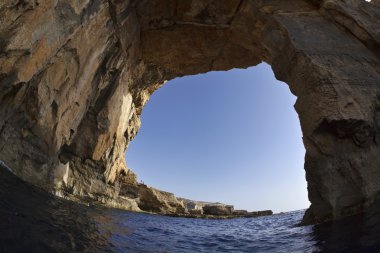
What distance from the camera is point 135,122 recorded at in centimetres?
2994

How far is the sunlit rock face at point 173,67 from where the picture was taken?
977 centimetres

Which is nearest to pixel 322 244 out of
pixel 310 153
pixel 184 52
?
pixel 310 153

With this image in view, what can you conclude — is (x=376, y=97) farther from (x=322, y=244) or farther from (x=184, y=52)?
(x=184, y=52)

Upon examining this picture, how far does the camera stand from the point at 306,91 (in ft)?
36.7

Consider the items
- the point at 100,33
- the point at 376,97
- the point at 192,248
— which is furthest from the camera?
the point at 100,33

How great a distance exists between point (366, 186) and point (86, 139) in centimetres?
1794

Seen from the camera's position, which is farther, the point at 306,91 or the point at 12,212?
the point at 306,91

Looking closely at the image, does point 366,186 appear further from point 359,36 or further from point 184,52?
point 184,52

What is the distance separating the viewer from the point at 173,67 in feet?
76.5

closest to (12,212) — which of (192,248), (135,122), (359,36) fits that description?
(192,248)

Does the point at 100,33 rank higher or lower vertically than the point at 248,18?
lower

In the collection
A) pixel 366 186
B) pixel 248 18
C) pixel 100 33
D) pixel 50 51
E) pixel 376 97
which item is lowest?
pixel 366 186

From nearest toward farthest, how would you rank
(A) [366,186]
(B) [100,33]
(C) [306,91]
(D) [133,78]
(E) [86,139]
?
(A) [366,186]
(C) [306,91]
(B) [100,33]
(E) [86,139]
(D) [133,78]

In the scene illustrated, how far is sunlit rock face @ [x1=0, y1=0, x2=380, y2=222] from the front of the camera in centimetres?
977
